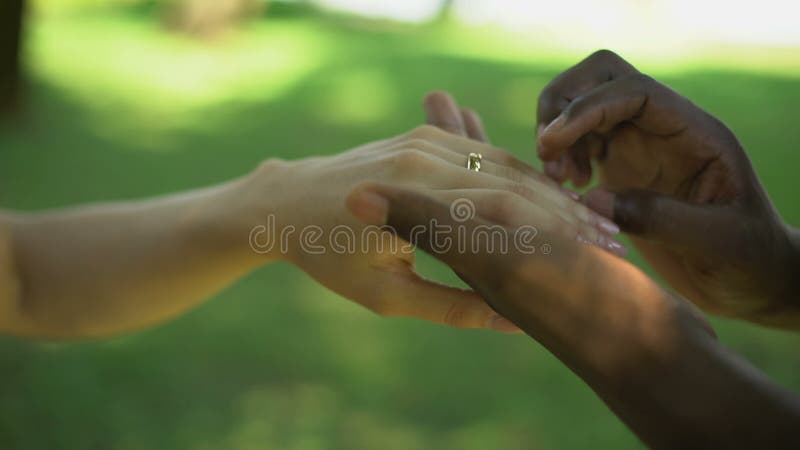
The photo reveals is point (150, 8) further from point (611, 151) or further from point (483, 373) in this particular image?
point (611, 151)

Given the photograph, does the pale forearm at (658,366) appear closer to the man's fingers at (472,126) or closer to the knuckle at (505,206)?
the knuckle at (505,206)

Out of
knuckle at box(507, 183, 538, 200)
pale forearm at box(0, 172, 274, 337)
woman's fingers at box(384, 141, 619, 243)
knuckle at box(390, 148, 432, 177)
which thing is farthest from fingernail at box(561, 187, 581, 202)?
pale forearm at box(0, 172, 274, 337)

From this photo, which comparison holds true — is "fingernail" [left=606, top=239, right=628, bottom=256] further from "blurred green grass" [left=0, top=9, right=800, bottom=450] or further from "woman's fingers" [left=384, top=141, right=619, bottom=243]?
"blurred green grass" [left=0, top=9, right=800, bottom=450]

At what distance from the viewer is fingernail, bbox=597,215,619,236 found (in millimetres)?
1080

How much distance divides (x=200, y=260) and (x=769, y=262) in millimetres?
878

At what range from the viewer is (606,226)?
108 cm

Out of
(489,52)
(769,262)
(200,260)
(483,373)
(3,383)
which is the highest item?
(769,262)

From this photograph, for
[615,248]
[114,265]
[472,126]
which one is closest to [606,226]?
[615,248]

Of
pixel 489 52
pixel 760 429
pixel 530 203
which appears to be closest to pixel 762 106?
pixel 489 52

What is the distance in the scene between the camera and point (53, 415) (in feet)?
8.14

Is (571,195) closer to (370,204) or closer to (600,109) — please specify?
(600,109)

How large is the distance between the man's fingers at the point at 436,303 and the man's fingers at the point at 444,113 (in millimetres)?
341

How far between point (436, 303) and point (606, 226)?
0.26 metres

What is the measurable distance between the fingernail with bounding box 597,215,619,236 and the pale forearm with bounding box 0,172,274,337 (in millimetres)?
569
